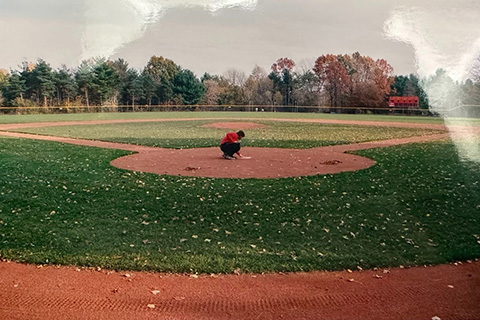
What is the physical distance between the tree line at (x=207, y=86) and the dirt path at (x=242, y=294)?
33349mm

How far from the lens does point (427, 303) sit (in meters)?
5.88

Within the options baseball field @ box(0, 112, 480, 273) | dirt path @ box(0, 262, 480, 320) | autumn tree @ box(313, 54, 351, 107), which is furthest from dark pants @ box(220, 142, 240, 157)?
autumn tree @ box(313, 54, 351, 107)

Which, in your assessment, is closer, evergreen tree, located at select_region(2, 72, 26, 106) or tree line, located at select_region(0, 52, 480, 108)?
tree line, located at select_region(0, 52, 480, 108)

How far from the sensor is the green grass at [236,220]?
7.58 m

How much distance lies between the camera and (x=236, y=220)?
379 inches

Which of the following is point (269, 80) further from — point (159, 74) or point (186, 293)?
point (186, 293)

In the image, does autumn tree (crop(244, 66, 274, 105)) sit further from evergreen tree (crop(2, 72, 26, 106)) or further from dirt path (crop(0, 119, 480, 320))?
dirt path (crop(0, 119, 480, 320))

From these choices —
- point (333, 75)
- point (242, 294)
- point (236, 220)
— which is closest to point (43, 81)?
point (333, 75)

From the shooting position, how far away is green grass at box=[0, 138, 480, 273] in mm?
7578

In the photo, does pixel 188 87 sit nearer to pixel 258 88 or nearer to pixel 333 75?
pixel 258 88

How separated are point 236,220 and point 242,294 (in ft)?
11.6

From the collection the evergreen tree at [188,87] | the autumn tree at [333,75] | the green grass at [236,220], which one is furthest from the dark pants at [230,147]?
the evergreen tree at [188,87]

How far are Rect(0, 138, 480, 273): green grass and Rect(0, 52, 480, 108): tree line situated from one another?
27179 mm

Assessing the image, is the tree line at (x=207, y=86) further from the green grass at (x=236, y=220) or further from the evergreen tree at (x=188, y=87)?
the green grass at (x=236, y=220)
